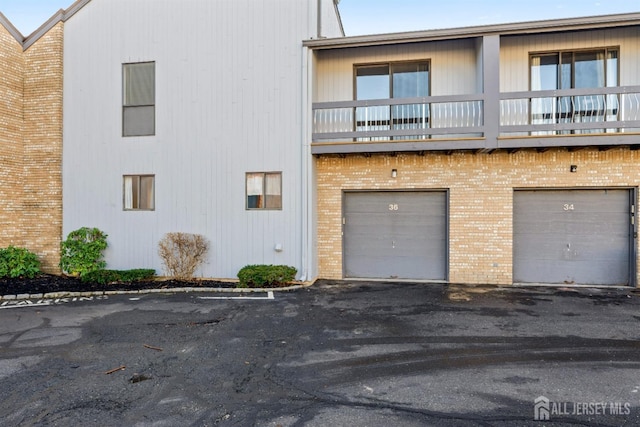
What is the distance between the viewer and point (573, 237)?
953 centimetres

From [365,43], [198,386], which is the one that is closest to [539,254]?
[365,43]

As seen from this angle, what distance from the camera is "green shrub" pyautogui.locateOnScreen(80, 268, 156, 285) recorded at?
32.3ft

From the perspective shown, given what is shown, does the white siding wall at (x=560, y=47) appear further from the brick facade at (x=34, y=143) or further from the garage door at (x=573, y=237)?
the brick facade at (x=34, y=143)

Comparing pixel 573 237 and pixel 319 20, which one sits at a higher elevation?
pixel 319 20

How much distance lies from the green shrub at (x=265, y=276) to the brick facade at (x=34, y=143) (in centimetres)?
633

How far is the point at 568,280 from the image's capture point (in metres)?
9.55

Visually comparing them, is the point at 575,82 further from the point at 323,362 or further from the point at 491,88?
the point at 323,362

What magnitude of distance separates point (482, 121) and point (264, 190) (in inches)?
235

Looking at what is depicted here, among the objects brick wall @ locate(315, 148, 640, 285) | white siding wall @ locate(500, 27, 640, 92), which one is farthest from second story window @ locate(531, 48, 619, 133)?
brick wall @ locate(315, 148, 640, 285)

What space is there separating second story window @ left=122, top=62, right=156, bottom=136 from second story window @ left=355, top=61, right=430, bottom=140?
5.96 m

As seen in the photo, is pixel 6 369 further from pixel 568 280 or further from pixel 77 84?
pixel 568 280

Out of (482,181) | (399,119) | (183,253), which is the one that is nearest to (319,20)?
(399,119)

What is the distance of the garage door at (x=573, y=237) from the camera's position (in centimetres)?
936

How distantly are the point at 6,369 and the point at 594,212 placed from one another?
12220 mm
